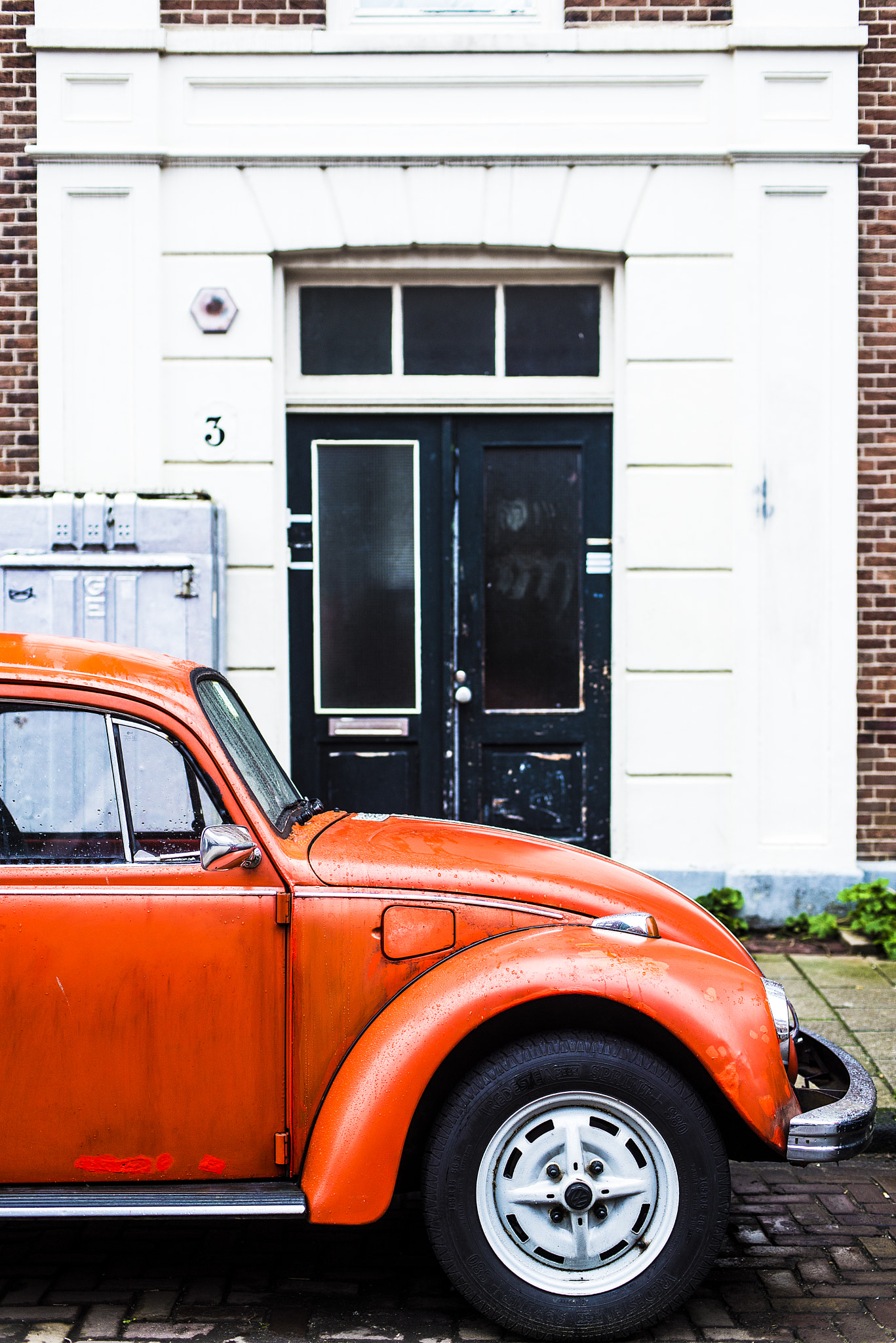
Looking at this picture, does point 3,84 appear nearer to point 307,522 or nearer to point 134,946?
point 307,522

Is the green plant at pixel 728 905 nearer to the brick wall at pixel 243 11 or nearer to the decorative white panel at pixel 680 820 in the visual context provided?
the decorative white panel at pixel 680 820

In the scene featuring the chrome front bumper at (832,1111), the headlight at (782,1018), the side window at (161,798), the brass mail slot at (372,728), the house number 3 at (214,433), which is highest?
the house number 3 at (214,433)

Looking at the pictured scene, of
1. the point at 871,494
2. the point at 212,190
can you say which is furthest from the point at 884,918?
the point at 212,190

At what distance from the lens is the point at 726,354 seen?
6.70m

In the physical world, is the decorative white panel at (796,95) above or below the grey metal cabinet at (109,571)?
above

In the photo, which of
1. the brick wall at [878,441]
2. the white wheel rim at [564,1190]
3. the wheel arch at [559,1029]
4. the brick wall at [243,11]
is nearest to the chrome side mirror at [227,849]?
the wheel arch at [559,1029]

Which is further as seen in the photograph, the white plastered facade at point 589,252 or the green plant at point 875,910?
the white plastered facade at point 589,252

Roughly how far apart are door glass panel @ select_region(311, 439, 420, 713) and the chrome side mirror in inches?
157

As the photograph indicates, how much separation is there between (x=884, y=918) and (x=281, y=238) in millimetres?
5243

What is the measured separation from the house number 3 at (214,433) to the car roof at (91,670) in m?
3.66

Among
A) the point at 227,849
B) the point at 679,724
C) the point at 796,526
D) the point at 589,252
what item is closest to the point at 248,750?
the point at 227,849

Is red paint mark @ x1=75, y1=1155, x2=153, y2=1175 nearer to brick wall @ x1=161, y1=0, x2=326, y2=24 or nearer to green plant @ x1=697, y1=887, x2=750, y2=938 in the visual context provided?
green plant @ x1=697, y1=887, x2=750, y2=938

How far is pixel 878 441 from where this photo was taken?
6.74 meters

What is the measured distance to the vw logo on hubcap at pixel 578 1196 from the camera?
2.77 m
